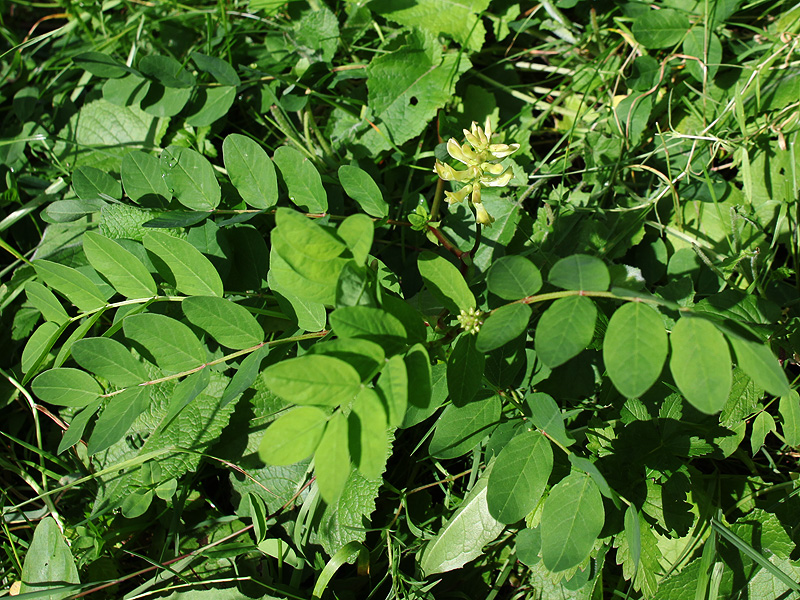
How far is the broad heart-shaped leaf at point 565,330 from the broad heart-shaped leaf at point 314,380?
43 centimetres

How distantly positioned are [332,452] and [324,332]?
0.56 meters

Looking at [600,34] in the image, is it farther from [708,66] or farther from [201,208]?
[201,208]

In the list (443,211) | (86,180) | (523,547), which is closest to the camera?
(523,547)

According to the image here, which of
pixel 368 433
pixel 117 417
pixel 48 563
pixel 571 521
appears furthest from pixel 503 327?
pixel 48 563

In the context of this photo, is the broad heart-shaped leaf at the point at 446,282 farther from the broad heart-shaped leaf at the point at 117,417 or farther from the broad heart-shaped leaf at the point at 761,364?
the broad heart-shaped leaf at the point at 117,417

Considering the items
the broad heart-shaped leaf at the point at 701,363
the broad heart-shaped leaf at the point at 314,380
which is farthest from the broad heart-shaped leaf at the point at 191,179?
the broad heart-shaped leaf at the point at 701,363

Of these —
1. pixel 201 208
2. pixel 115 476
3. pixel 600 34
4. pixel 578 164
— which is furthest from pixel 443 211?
pixel 115 476

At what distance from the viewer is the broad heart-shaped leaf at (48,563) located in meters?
2.14

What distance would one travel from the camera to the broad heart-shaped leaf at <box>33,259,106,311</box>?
1.90 m

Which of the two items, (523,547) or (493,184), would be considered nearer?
(493,184)

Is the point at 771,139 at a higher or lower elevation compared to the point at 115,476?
higher

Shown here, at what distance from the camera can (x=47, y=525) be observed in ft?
7.32

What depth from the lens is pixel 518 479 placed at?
1.67m

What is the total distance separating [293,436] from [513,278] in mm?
643
